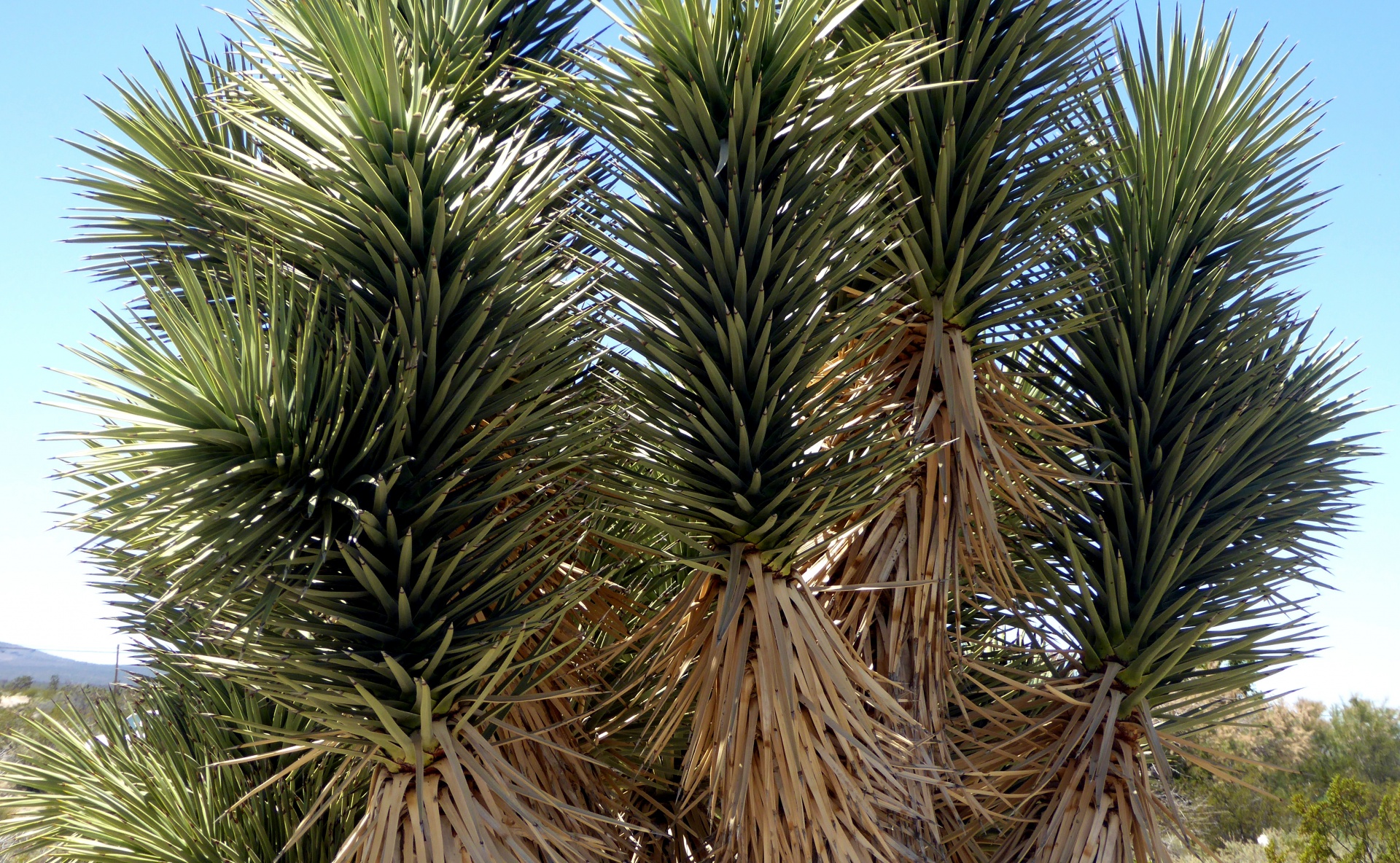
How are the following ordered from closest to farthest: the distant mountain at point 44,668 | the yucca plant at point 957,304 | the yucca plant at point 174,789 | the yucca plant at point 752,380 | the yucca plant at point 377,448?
the yucca plant at point 377,448, the yucca plant at point 752,380, the yucca plant at point 957,304, the yucca plant at point 174,789, the distant mountain at point 44,668

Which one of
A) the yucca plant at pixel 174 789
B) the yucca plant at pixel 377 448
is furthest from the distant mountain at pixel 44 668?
the yucca plant at pixel 377 448

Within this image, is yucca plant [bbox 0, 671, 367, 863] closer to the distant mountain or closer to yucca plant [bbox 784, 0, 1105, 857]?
yucca plant [bbox 784, 0, 1105, 857]

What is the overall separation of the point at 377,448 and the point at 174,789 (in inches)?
73.4

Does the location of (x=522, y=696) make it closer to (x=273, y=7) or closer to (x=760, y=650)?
(x=760, y=650)

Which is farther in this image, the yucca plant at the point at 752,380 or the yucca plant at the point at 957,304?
the yucca plant at the point at 957,304

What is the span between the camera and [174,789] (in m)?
3.30

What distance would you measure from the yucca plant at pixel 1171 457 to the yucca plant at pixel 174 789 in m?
2.33

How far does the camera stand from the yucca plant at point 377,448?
2.08 metres

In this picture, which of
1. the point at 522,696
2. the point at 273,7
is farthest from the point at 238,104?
the point at 522,696

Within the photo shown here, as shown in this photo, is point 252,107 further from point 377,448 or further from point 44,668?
point 44,668

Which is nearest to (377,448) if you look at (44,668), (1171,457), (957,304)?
(957,304)

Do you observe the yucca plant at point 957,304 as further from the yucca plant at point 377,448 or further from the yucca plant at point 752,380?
the yucca plant at point 377,448

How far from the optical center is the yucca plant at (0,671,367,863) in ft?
10.5

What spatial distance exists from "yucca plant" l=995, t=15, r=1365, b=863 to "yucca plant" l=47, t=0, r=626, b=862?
64.0 inches
